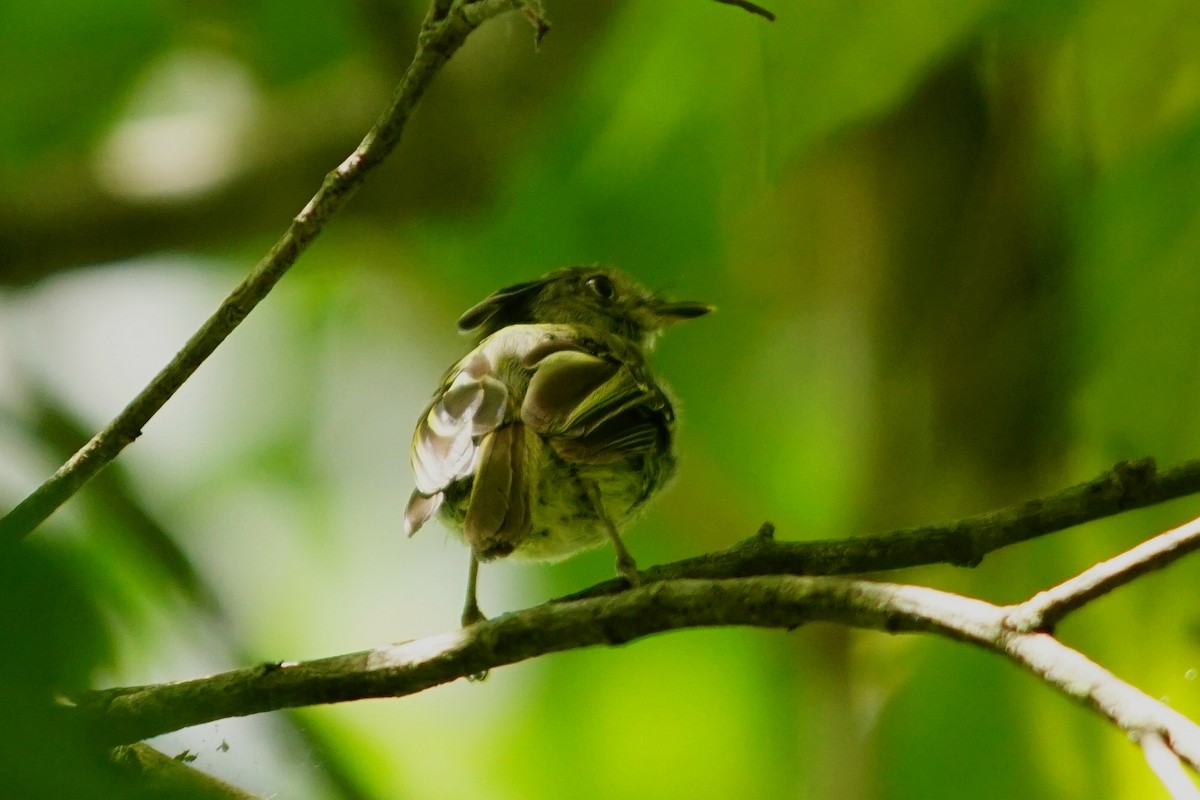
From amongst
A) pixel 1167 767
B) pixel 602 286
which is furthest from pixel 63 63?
pixel 1167 767

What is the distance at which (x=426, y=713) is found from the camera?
488cm

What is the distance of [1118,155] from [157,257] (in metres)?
3.45

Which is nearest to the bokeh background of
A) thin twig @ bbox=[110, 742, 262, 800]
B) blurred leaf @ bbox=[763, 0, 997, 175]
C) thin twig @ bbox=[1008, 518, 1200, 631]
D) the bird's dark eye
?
blurred leaf @ bbox=[763, 0, 997, 175]

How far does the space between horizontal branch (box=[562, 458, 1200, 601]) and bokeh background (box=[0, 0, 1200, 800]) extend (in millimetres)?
1440

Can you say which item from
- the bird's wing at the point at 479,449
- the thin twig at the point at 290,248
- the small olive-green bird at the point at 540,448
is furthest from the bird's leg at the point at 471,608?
the thin twig at the point at 290,248

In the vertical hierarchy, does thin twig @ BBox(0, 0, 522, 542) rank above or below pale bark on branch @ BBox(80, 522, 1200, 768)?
above

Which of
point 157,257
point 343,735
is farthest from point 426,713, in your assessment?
point 157,257

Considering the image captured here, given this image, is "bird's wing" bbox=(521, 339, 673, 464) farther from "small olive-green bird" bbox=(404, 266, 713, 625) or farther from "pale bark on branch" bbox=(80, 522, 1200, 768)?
"pale bark on branch" bbox=(80, 522, 1200, 768)

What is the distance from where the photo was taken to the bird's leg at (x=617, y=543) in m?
2.74

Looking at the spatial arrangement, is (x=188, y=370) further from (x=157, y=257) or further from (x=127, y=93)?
(x=127, y=93)

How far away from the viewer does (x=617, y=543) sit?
2.97 m

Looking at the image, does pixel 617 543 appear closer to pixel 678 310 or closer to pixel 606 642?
pixel 606 642

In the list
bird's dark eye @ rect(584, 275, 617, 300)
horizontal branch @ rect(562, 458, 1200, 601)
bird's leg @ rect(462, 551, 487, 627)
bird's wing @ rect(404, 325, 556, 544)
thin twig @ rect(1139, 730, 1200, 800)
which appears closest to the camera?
thin twig @ rect(1139, 730, 1200, 800)

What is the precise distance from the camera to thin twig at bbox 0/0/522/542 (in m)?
2.21
